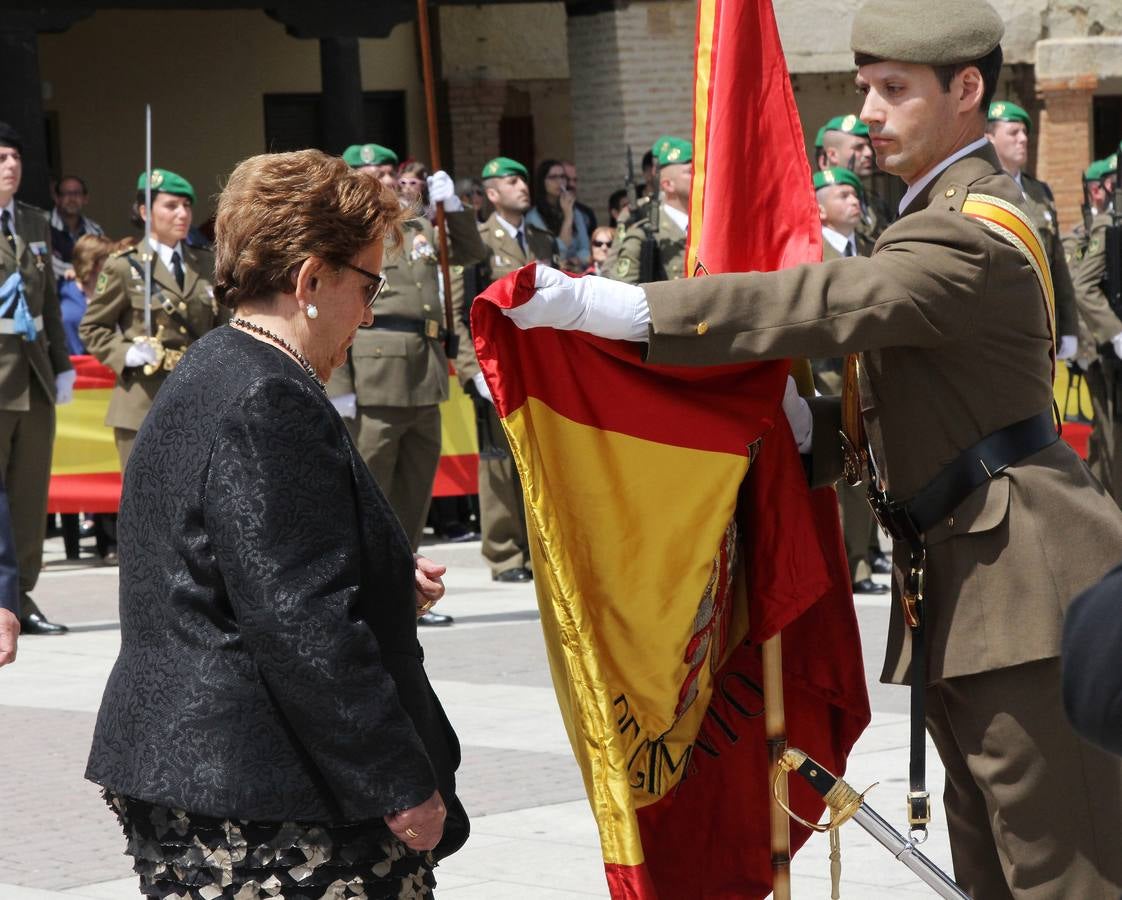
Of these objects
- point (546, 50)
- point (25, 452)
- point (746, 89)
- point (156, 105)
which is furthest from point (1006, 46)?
point (746, 89)

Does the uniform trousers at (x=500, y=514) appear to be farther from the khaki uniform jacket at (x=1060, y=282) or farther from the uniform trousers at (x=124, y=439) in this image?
the khaki uniform jacket at (x=1060, y=282)

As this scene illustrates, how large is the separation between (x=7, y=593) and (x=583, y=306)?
60.4 inches

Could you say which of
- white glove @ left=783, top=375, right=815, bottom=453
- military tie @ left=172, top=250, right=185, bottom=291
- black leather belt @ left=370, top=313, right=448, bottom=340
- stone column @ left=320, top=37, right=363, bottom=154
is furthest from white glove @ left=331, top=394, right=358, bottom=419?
stone column @ left=320, top=37, right=363, bottom=154

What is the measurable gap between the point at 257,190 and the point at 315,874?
3.49 feet

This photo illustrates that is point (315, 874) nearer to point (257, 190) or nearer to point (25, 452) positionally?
point (257, 190)

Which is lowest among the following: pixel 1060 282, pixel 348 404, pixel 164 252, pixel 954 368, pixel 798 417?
pixel 348 404

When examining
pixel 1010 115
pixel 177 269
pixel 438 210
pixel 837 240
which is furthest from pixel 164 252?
pixel 1010 115

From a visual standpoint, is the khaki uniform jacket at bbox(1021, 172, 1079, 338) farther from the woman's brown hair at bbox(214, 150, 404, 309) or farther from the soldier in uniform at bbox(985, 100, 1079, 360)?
the woman's brown hair at bbox(214, 150, 404, 309)

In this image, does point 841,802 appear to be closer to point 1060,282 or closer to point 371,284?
point 371,284

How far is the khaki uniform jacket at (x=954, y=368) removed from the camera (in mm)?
3445

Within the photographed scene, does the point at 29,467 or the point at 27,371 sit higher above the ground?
the point at 27,371

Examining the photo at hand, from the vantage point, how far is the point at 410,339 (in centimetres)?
1003

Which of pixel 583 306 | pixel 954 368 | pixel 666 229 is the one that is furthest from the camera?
pixel 666 229

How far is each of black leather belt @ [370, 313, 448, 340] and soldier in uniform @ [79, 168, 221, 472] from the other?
1017 millimetres
